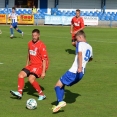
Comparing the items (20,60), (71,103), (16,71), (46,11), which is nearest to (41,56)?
(71,103)

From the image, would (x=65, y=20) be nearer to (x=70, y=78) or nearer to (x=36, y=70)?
(x=36, y=70)

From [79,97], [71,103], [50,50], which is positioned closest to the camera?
[71,103]

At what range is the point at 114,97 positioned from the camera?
9461 millimetres

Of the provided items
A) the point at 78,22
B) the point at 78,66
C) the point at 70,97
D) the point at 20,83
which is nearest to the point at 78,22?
the point at 78,22

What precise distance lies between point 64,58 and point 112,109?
8010 millimetres

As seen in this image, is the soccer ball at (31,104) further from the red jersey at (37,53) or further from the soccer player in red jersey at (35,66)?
the red jersey at (37,53)

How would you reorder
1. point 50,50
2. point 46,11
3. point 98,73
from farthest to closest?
point 46,11
point 50,50
point 98,73

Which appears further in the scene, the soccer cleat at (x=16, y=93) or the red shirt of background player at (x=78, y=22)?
the red shirt of background player at (x=78, y=22)

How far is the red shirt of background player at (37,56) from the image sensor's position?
29.5 feet

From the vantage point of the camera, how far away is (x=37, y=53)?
9.05 m

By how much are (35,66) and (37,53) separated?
1.01 feet

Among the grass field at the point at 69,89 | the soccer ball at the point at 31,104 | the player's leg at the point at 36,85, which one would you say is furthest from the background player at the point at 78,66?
the player's leg at the point at 36,85

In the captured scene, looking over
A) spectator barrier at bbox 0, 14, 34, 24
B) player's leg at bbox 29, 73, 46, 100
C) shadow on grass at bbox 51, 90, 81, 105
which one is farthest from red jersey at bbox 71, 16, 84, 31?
spectator barrier at bbox 0, 14, 34, 24

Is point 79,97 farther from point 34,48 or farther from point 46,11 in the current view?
point 46,11
